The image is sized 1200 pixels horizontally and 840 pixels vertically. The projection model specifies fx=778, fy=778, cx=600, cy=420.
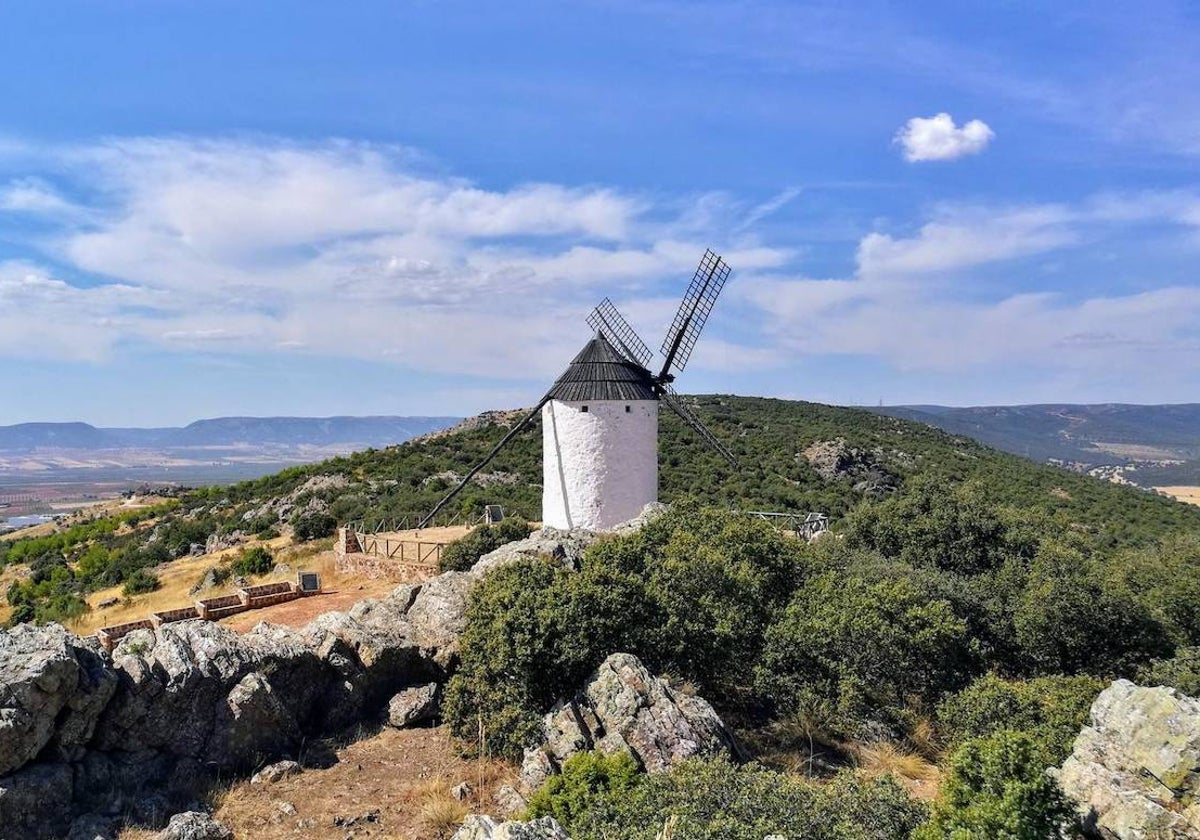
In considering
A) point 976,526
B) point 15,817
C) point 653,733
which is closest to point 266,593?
point 15,817

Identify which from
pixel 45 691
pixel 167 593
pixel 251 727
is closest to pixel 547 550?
pixel 251 727

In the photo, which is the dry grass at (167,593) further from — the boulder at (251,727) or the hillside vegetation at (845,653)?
the boulder at (251,727)

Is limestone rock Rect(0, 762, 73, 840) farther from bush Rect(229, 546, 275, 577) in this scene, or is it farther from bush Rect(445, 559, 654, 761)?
bush Rect(229, 546, 275, 577)

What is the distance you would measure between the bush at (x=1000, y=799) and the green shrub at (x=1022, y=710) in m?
3.20

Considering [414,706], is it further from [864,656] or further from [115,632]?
[115,632]

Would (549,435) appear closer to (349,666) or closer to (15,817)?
(349,666)

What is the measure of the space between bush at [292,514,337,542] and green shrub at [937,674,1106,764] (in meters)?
30.8

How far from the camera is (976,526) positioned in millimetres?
22391

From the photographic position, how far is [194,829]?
1034cm

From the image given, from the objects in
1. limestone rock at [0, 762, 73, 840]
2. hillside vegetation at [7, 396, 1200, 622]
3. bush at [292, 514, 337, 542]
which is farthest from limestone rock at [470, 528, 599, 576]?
bush at [292, 514, 337, 542]

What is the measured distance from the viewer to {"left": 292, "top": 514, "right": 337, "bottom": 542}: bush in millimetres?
37406

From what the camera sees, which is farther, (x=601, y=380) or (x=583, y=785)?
(x=601, y=380)

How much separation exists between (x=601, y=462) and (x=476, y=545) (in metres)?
4.75

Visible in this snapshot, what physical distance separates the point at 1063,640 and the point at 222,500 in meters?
54.0
